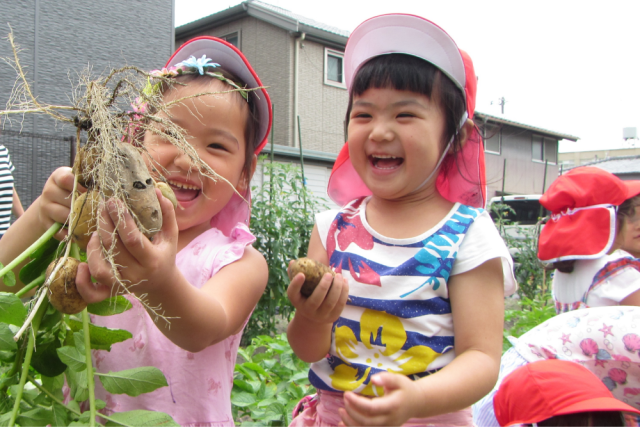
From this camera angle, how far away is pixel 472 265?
1.38m

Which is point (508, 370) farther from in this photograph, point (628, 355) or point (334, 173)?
point (334, 173)

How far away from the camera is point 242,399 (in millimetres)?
2246

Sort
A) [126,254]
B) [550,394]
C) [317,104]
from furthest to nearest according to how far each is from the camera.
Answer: [317,104] → [550,394] → [126,254]

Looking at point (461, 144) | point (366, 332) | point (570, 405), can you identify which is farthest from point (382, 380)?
point (570, 405)

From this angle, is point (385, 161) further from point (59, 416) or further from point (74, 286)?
point (59, 416)

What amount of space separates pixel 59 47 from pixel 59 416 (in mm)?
9346

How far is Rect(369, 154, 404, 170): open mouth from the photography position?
1.49 m

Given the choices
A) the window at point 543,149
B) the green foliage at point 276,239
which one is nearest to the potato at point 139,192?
the green foliage at point 276,239

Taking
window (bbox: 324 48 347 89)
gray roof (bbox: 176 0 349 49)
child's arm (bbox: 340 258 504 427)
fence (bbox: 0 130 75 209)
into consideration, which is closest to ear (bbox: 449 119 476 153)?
child's arm (bbox: 340 258 504 427)

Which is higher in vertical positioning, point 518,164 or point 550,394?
point 518,164

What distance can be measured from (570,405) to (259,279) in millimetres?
1298

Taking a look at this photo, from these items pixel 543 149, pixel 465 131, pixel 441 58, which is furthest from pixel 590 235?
pixel 543 149

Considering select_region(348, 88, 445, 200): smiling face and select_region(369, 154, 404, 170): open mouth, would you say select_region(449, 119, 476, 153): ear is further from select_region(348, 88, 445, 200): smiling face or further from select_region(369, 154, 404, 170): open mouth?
select_region(369, 154, 404, 170): open mouth

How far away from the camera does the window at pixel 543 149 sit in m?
25.1
